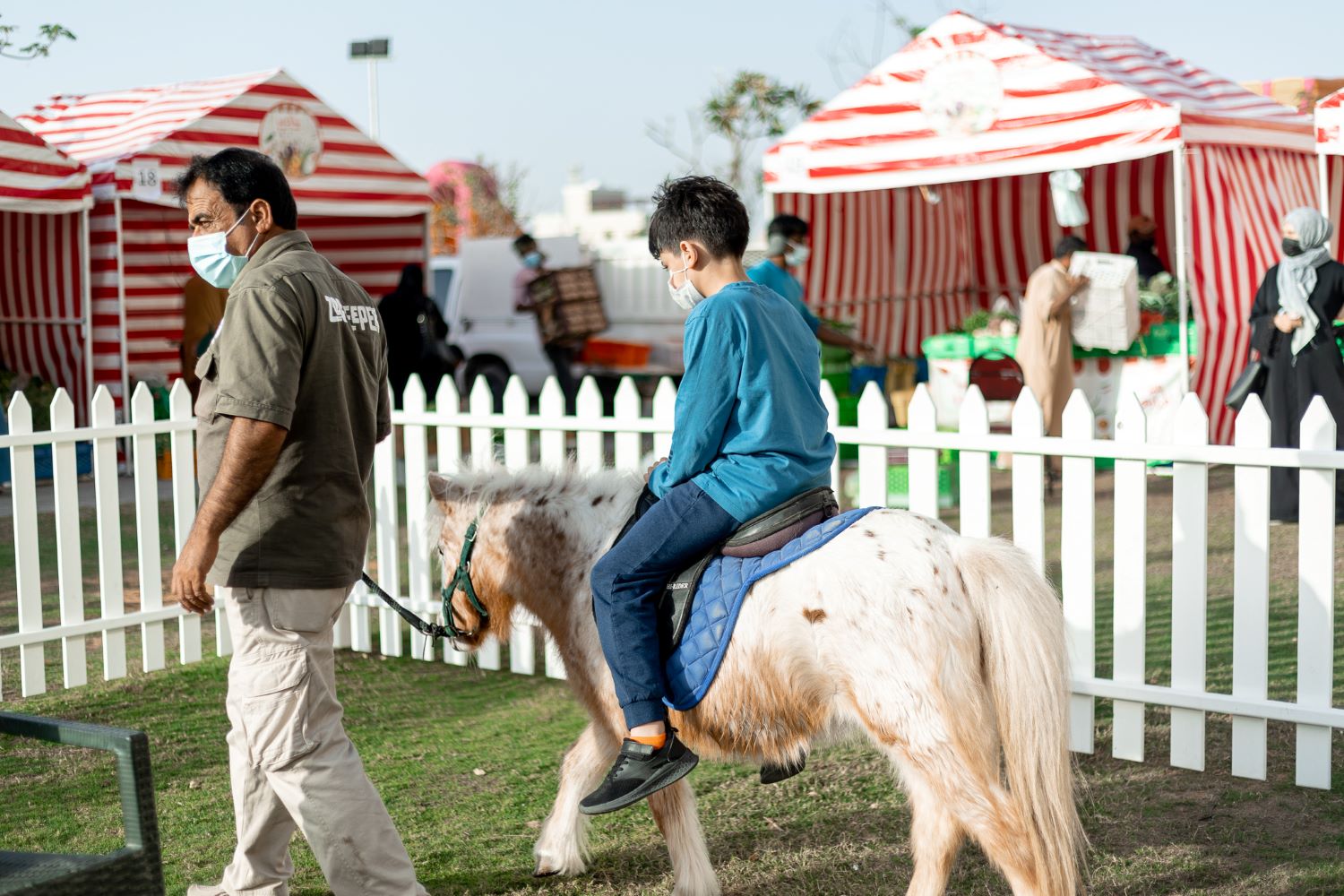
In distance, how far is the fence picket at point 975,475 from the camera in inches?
198

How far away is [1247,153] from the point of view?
454 inches

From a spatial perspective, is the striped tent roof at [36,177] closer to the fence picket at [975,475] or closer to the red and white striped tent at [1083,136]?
the red and white striped tent at [1083,136]

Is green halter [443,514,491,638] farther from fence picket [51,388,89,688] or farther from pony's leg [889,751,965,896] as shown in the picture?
fence picket [51,388,89,688]

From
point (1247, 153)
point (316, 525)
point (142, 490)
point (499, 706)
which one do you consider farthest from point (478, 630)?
point (1247, 153)

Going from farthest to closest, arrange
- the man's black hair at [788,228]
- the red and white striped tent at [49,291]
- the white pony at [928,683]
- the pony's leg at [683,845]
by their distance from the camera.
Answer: the red and white striped tent at [49,291] < the man's black hair at [788,228] < the pony's leg at [683,845] < the white pony at [928,683]

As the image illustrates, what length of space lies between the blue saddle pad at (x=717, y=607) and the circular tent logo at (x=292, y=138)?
37.0 feet

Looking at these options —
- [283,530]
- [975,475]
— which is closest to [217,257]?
[283,530]

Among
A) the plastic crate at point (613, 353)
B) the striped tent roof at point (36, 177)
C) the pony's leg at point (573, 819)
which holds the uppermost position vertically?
the striped tent roof at point (36, 177)

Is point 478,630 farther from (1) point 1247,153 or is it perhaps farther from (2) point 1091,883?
(1) point 1247,153

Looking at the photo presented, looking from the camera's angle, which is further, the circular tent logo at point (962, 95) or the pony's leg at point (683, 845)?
the circular tent logo at point (962, 95)

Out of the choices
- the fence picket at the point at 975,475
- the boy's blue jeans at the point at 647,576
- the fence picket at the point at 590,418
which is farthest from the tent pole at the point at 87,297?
the boy's blue jeans at the point at 647,576

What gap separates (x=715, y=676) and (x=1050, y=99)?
361 inches

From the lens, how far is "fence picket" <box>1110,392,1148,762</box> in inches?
186

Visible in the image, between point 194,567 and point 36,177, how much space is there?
9795 millimetres
